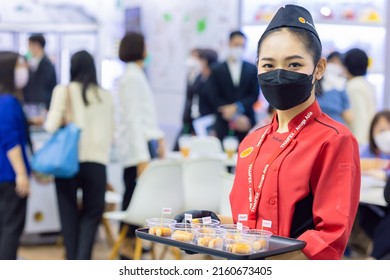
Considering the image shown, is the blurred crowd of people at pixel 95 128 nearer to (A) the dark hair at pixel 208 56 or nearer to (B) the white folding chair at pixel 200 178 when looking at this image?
(B) the white folding chair at pixel 200 178

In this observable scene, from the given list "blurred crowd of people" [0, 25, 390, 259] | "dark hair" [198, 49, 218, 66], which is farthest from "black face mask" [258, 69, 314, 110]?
"dark hair" [198, 49, 218, 66]

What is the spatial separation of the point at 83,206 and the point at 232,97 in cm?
179

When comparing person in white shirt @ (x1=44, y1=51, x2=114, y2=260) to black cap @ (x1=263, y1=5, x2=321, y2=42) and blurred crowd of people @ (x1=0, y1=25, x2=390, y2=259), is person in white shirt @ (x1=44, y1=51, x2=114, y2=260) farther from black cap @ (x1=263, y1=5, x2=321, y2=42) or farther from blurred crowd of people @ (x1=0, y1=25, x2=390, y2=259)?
black cap @ (x1=263, y1=5, x2=321, y2=42)

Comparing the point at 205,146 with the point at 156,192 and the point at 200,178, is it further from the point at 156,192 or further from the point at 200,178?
the point at 156,192

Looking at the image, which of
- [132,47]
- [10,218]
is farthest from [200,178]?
[10,218]

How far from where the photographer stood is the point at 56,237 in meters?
5.53

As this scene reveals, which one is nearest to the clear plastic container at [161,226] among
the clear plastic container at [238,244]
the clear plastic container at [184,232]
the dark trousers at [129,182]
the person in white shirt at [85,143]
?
the clear plastic container at [184,232]

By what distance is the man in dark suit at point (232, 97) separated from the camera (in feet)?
18.0

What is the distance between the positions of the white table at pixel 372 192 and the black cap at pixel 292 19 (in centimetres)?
230

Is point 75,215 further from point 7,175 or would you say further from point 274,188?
point 274,188

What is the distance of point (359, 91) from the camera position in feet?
16.9

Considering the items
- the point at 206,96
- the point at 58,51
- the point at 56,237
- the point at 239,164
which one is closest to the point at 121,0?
the point at 58,51

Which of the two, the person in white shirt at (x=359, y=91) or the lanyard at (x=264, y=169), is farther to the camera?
the person in white shirt at (x=359, y=91)

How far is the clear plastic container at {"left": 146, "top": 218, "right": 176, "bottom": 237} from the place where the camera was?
147cm
